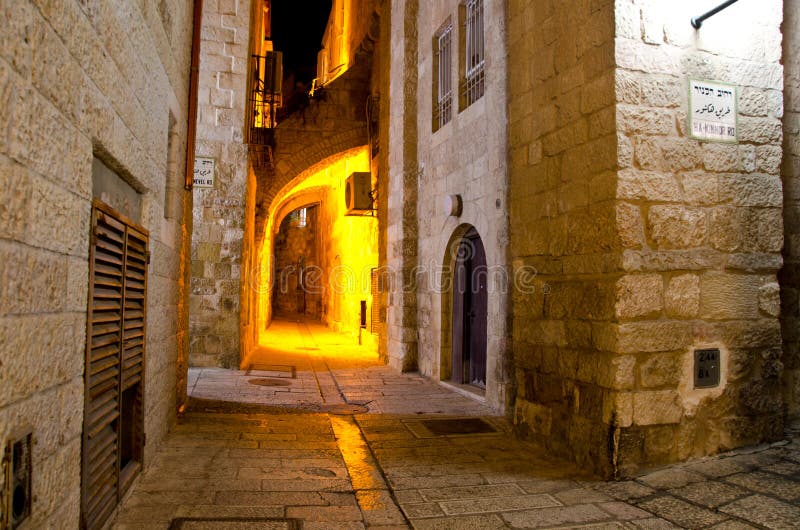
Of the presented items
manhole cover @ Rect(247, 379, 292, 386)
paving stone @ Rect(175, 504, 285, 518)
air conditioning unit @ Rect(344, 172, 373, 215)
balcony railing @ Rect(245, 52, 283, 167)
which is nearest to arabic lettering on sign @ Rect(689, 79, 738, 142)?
paving stone @ Rect(175, 504, 285, 518)

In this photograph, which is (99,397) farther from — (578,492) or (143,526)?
(578,492)

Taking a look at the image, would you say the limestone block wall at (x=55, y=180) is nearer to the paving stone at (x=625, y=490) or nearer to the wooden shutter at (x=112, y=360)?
the wooden shutter at (x=112, y=360)

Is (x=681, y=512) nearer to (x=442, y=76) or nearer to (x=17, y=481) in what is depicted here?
(x=17, y=481)

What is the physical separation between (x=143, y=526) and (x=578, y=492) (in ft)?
7.80

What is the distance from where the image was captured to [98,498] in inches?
103

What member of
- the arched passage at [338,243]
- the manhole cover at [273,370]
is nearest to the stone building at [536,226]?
the manhole cover at [273,370]

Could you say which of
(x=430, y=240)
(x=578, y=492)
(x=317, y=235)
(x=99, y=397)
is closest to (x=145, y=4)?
(x=99, y=397)

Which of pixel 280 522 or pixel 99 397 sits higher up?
pixel 99 397

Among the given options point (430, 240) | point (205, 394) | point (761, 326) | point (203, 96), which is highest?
point (203, 96)

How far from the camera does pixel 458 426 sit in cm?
531

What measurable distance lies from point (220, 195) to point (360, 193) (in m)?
3.70

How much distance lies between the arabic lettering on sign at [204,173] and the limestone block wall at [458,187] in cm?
298

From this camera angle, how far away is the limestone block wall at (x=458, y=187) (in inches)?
235

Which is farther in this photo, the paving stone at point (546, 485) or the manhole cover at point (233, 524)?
the paving stone at point (546, 485)
